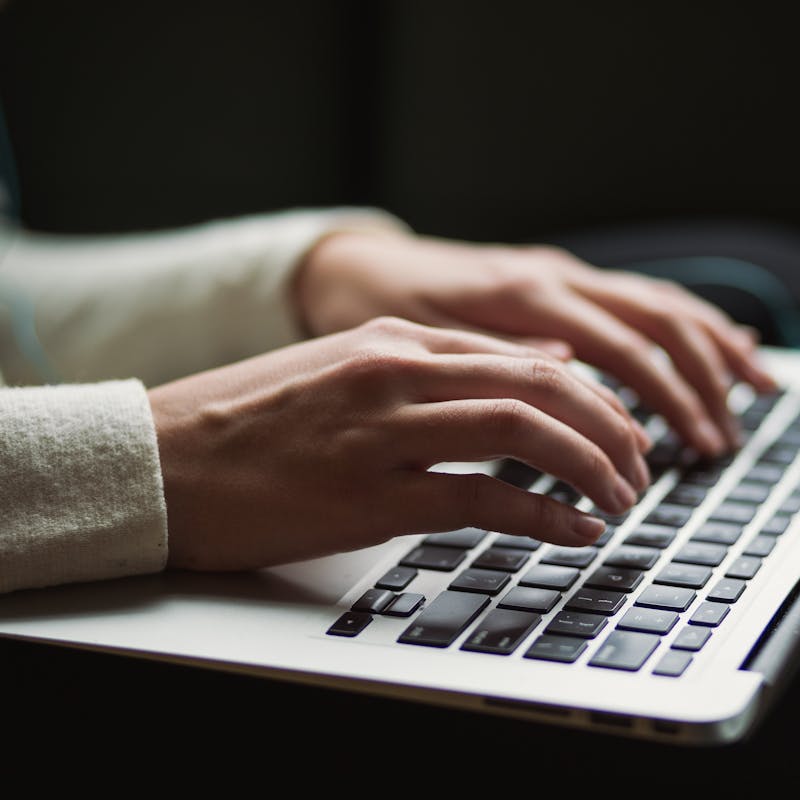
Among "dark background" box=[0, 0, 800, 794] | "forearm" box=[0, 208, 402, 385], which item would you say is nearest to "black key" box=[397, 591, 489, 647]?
"forearm" box=[0, 208, 402, 385]

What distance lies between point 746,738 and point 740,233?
756 mm

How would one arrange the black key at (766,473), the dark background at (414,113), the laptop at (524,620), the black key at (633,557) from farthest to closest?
the dark background at (414,113)
the black key at (766,473)
the black key at (633,557)
the laptop at (524,620)

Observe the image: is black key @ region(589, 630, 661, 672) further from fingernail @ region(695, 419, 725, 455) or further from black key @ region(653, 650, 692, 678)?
fingernail @ region(695, 419, 725, 455)

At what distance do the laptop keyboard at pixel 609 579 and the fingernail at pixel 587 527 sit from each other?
19 millimetres

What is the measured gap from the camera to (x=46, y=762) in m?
0.47

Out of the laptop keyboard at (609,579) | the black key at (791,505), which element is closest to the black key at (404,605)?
the laptop keyboard at (609,579)

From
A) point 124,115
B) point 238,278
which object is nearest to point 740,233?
point 238,278

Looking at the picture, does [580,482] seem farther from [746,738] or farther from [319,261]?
[319,261]

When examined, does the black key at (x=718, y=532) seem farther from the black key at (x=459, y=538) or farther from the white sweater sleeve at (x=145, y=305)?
the white sweater sleeve at (x=145, y=305)

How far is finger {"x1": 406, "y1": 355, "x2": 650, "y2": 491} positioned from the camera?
1.64ft

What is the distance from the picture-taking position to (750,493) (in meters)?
0.58

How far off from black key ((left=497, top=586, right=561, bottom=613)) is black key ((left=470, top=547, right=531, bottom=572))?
0.02m

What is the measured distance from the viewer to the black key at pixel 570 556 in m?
0.49

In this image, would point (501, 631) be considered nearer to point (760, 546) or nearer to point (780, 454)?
point (760, 546)
